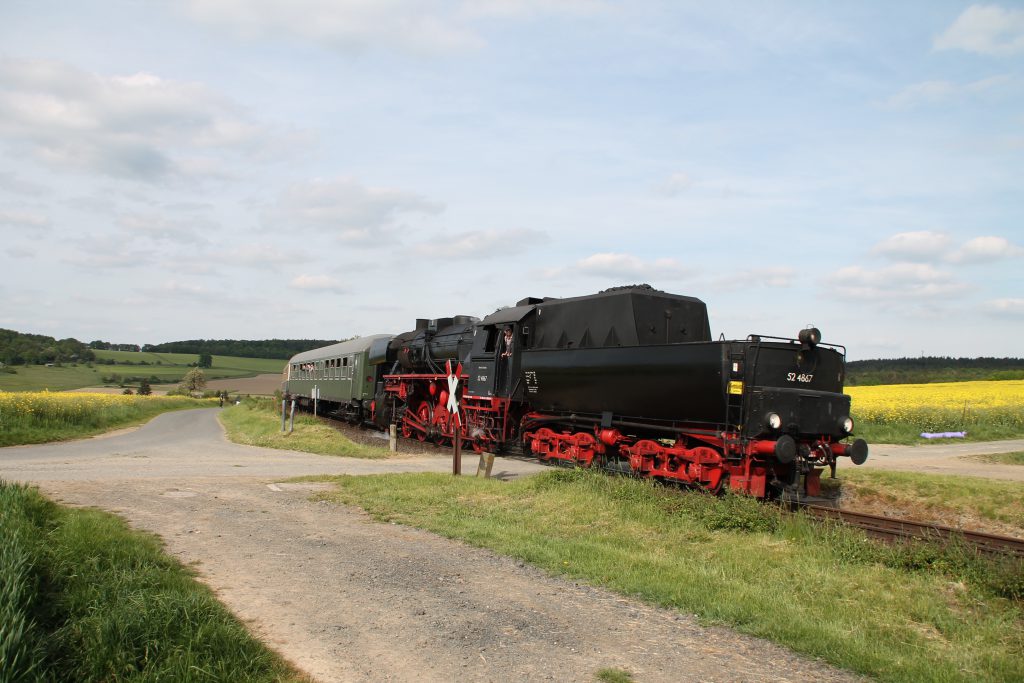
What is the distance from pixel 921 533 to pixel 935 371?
210 feet

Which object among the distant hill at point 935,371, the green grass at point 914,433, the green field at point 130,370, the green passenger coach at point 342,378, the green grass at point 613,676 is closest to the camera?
the green grass at point 613,676

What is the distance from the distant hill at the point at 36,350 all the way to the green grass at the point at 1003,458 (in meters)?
72.7

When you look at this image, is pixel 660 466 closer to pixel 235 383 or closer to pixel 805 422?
pixel 805 422

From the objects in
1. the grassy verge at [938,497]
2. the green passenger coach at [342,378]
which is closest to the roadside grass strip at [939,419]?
the grassy verge at [938,497]

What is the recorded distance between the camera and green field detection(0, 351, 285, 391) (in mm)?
62522

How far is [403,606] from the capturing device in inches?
242

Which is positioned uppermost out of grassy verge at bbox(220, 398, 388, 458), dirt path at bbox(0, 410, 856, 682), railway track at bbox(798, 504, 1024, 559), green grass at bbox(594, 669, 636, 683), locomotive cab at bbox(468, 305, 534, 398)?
Answer: locomotive cab at bbox(468, 305, 534, 398)

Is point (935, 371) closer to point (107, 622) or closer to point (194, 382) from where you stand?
point (107, 622)

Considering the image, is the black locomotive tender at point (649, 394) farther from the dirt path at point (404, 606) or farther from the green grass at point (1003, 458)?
the green grass at point (1003, 458)

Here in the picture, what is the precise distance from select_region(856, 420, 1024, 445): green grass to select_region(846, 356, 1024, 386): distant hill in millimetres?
11902

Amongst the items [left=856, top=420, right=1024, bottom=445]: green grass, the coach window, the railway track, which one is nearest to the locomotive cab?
the coach window

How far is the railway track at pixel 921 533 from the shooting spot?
→ 801 cm

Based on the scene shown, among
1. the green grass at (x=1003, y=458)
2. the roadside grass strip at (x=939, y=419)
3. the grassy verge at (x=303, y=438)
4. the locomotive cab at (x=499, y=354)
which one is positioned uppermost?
the locomotive cab at (x=499, y=354)

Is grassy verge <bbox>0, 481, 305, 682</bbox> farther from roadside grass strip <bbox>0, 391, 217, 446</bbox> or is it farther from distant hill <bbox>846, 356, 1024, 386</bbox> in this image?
distant hill <bbox>846, 356, 1024, 386</bbox>
